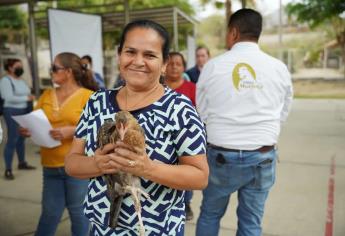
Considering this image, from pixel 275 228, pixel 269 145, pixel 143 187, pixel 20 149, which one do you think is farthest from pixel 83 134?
pixel 20 149

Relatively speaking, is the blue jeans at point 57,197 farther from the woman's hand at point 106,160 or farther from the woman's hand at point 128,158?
the woman's hand at point 128,158

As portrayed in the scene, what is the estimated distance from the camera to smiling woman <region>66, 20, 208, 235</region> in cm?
151

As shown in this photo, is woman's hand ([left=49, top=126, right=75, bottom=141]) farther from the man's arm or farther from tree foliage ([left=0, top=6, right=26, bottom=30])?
tree foliage ([left=0, top=6, right=26, bottom=30])

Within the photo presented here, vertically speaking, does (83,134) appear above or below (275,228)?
above

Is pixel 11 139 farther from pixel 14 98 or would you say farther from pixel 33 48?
pixel 33 48

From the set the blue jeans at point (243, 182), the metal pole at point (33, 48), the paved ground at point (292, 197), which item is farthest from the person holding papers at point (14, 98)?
the blue jeans at point (243, 182)

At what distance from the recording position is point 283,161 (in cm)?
645

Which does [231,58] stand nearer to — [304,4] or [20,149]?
[20,149]

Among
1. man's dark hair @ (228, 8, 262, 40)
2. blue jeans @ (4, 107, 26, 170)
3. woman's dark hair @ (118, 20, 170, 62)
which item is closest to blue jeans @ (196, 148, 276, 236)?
man's dark hair @ (228, 8, 262, 40)

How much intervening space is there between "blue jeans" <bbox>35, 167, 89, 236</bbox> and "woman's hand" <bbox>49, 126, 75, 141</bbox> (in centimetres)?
24

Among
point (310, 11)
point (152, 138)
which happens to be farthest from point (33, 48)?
point (310, 11)

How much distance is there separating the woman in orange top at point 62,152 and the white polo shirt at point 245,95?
1.06 meters

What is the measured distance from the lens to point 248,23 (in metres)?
2.64

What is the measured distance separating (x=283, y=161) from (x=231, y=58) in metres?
4.28
